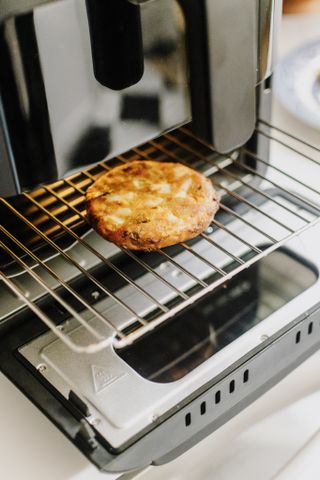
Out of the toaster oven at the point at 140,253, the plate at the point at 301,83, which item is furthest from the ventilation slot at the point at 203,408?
the plate at the point at 301,83

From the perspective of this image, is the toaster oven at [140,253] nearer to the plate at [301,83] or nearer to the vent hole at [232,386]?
the vent hole at [232,386]

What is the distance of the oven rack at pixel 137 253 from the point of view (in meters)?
0.65

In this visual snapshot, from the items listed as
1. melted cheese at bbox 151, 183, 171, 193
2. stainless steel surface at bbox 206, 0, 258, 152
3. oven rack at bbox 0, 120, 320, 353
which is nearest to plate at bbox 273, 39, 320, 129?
oven rack at bbox 0, 120, 320, 353

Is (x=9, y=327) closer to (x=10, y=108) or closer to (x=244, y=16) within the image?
(x=10, y=108)

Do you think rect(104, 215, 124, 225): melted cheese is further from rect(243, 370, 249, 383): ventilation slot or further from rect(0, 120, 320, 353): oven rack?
rect(243, 370, 249, 383): ventilation slot

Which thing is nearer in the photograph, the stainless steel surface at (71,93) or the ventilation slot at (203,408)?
the stainless steel surface at (71,93)

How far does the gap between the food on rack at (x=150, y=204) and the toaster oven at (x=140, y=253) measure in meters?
0.02

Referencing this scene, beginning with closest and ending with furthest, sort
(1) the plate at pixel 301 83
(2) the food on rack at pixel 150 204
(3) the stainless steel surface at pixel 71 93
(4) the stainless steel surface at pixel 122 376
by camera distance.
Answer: (3) the stainless steel surface at pixel 71 93 < (4) the stainless steel surface at pixel 122 376 < (2) the food on rack at pixel 150 204 < (1) the plate at pixel 301 83

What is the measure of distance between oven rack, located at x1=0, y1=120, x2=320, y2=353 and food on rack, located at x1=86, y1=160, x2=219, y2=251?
0.02 meters

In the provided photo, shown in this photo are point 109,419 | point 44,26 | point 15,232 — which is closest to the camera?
point 44,26

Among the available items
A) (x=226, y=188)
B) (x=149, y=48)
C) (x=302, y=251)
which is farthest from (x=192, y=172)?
(x=149, y=48)

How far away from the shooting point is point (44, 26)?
0.47 metres

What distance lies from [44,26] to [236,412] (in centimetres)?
38

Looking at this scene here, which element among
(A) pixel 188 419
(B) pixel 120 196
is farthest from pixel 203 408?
(B) pixel 120 196
